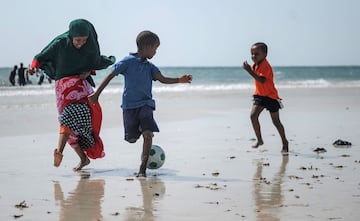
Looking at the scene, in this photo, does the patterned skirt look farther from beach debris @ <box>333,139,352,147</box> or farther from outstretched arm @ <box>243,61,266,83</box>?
beach debris @ <box>333,139,352,147</box>

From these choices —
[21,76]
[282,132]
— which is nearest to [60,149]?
[282,132]

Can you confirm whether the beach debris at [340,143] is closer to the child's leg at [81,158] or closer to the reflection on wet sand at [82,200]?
the child's leg at [81,158]

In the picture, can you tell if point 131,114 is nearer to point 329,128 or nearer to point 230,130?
point 230,130

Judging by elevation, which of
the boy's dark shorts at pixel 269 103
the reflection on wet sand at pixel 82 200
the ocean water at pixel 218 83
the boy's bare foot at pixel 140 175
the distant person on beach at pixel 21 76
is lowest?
the ocean water at pixel 218 83

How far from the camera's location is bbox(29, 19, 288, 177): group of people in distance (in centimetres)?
629

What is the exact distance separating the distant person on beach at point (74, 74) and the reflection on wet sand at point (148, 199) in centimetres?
102

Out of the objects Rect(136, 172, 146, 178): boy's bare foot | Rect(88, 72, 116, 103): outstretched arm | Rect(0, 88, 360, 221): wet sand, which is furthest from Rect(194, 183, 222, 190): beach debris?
Rect(88, 72, 116, 103): outstretched arm

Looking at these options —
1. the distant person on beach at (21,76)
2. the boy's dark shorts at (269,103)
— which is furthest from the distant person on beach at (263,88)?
the distant person on beach at (21,76)

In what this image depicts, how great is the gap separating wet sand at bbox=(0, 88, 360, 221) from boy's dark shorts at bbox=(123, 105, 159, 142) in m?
0.41

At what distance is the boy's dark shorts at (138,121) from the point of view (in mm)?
6309

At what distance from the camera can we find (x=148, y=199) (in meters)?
4.98

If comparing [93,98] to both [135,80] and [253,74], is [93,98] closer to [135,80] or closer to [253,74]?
[135,80]

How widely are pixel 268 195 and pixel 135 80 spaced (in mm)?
1919

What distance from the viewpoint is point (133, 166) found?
689 centimetres
